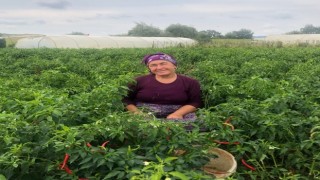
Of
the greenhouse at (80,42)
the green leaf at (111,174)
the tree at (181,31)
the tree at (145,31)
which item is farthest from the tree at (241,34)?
the green leaf at (111,174)

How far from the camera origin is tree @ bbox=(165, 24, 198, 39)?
41.0m

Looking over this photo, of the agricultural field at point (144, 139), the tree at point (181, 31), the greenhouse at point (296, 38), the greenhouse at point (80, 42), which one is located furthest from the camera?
the tree at point (181, 31)

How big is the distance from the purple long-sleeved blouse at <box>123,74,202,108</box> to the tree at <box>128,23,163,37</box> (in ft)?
117

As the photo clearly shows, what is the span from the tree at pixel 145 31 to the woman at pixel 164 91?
117 feet

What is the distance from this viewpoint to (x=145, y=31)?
4041cm

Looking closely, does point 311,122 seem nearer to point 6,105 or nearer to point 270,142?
point 270,142

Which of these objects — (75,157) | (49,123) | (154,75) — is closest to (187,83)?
(154,75)

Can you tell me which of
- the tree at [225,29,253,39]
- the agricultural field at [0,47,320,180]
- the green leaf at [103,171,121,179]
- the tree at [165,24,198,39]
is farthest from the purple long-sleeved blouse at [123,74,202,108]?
the tree at [165,24,198,39]

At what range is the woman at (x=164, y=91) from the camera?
4.50m

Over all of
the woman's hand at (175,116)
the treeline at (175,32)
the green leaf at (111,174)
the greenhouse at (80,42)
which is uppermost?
the treeline at (175,32)

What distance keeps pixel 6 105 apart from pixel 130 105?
4.42 feet

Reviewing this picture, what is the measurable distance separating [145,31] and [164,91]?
3637cm

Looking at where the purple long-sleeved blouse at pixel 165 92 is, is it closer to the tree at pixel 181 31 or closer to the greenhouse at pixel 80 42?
the greenhouse at pixel 80 42

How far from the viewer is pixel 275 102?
3605mm
